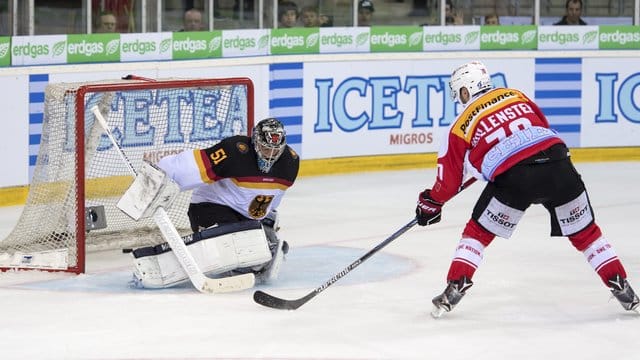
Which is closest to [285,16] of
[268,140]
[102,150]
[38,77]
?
[38,77]

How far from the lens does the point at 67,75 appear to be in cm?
891

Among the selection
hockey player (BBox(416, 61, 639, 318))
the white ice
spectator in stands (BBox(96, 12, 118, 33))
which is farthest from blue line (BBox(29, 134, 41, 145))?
hockey player (BBox(416, 61, 639, 318))

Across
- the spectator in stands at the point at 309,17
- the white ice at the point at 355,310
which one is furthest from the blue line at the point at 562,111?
the white ice at the point at 355,310

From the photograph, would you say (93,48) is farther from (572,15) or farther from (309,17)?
(572,15)

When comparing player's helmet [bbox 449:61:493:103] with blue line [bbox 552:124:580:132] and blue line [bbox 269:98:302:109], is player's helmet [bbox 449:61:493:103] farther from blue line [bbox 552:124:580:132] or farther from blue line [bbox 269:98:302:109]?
blue line [bbox 552:124:580:132]

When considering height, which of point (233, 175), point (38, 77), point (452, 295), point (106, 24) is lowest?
point (452, 295)

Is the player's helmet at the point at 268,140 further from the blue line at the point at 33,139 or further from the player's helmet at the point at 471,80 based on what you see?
the blue line at the point at 33,139

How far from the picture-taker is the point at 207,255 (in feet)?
20.7

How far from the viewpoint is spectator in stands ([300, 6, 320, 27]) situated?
10820 millimetres

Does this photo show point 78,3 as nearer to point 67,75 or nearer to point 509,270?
point 67,75

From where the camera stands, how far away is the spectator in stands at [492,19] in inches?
450

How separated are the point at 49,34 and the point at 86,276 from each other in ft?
9.55

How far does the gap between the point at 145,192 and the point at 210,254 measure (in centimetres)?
37

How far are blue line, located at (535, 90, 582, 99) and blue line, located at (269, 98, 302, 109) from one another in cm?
194
